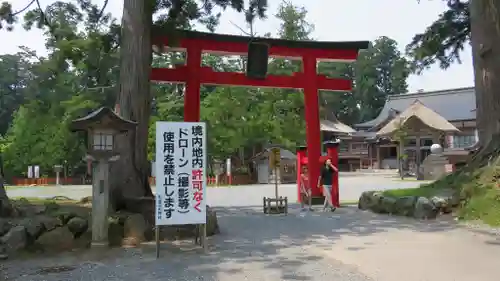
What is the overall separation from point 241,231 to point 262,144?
73.2 ft

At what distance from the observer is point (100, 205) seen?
6.99 meters

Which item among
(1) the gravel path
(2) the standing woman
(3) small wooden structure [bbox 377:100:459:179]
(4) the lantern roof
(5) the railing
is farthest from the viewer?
(5) the railing

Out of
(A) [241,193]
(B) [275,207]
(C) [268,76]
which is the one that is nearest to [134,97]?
(B) [275,207]

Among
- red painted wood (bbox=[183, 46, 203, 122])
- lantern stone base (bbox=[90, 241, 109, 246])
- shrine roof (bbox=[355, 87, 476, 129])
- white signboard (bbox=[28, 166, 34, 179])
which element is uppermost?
shrine roof (bbox=[355, 87, 476, 129])

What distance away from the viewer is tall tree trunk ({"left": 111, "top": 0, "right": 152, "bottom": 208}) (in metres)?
8.80

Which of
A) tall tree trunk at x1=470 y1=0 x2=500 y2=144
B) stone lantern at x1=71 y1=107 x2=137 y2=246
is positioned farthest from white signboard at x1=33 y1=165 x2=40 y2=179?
tall tree trunk at x1=470 y1=0 x2=500 y2=144

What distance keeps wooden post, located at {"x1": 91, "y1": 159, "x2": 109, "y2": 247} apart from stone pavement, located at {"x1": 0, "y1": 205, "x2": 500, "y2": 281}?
1.29 feet

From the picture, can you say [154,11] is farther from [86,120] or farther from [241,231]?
[241,231]

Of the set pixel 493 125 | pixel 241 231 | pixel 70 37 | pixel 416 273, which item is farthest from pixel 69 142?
pixel 416 273

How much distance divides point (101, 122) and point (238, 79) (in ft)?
20.0

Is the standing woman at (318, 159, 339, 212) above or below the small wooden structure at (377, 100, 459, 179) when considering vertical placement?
below

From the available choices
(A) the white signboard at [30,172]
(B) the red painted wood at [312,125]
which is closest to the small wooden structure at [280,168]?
(A) the white signboard at [30,172]

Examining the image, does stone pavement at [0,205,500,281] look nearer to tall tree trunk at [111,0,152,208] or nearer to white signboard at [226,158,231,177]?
tall tree trunk at [111,0,152,208]

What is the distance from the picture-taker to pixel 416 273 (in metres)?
5.23
